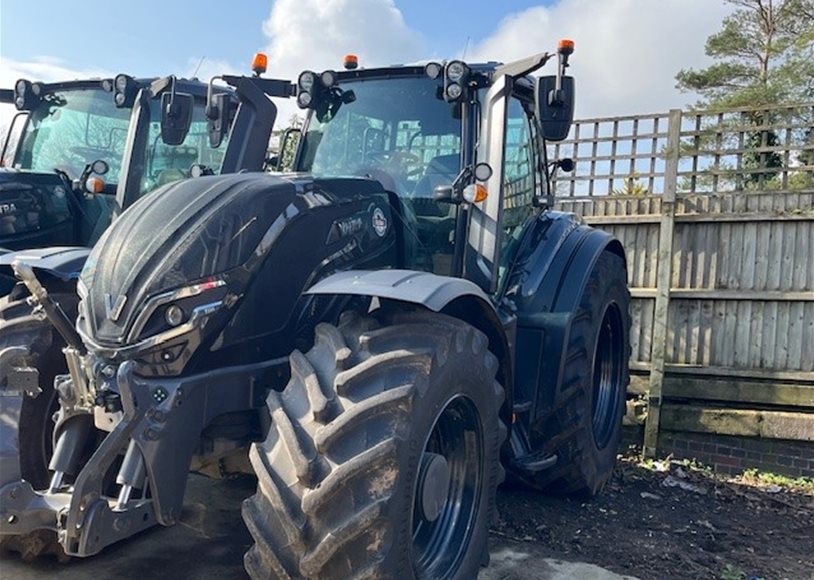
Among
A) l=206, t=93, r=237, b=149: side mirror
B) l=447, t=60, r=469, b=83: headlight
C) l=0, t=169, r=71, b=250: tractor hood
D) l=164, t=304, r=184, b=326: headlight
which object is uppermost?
l=447, t=60, r=469, b=83: headlight

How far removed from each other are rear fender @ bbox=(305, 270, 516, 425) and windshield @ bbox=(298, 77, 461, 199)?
0.86 meters

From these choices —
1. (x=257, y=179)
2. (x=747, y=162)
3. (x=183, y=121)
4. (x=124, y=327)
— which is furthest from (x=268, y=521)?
(x=747, y=162)

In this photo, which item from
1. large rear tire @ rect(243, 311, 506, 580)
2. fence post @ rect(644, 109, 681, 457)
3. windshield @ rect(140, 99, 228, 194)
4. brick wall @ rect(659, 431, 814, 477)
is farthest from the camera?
fence post @ rect(644, 109, 681, 457)

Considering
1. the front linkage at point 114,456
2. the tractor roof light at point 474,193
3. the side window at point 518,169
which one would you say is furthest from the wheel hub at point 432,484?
the side window at point 518,169

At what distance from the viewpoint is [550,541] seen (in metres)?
4.44

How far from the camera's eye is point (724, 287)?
7004mm

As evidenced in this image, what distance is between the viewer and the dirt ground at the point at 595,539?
3.69 metres

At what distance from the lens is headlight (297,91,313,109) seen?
14.3 ft

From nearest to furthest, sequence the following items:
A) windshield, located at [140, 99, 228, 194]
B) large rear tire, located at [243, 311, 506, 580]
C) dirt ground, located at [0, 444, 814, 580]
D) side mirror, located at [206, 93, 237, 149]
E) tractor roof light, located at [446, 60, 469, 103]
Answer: large rear tire, located at [243, 311, 506, 580] < dirt ground, located at [0, 444, 814, 580] < tractor roof light, located at [446, 60, 469, 103] < side mirror, located at [206, 93, 237, 149] < windshield, located at [140, 99, 228, 194]

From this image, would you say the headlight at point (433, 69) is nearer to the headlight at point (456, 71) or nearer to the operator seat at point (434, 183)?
the headlight at point (456, 71)

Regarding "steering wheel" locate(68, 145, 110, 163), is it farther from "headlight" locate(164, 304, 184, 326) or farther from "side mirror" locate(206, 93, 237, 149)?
"headlight" locate(164, 304, 184, 326)

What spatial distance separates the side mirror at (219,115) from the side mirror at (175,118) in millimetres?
404

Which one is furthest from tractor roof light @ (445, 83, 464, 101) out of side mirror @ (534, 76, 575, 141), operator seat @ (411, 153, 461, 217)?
side mirror @ (534, 76, 575, 141)

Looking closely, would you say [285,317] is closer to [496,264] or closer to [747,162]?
[496,264]
